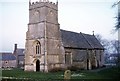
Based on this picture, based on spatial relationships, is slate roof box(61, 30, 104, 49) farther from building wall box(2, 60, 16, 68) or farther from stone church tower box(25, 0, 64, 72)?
building wall box(2, 60, 16, 68)

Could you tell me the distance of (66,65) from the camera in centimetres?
4669

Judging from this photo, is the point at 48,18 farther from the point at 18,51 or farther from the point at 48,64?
the point at 18,51

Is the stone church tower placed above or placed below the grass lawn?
above

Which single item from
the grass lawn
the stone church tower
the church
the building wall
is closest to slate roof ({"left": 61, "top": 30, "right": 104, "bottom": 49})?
the church

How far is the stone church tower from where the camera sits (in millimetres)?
44312

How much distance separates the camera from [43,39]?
4438 centimetres

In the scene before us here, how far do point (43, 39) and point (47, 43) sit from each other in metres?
1.12

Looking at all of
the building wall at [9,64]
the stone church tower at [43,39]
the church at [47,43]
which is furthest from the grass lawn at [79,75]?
the building wall at [9,64]

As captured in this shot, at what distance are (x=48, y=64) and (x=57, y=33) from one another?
7.30 meters

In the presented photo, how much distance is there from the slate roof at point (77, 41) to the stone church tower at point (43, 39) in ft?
8.08

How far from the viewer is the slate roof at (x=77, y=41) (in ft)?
160

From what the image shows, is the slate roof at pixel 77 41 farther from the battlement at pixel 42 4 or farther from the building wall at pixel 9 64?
the building wall at pixel 9 64

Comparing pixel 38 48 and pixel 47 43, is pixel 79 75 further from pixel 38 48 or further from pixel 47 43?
pixel 38 48

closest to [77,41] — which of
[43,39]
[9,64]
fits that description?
[43,39]
